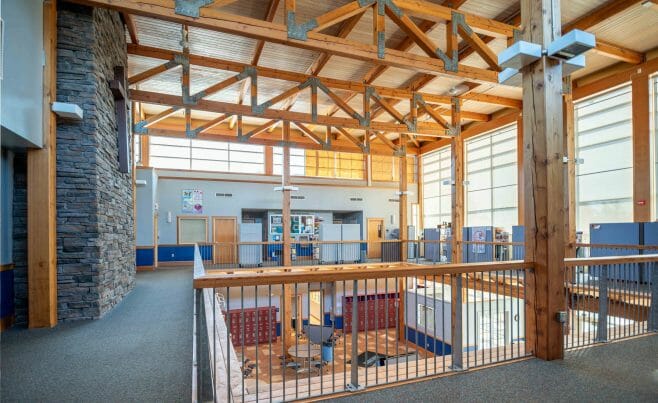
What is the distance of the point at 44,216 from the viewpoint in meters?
3.70

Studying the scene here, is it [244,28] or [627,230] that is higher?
[244,28]

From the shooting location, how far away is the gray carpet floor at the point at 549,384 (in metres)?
2.37

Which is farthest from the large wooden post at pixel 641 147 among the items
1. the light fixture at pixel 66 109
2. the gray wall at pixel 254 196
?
the light fixture at pixel 66 109

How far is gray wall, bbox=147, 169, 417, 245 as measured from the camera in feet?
43.2

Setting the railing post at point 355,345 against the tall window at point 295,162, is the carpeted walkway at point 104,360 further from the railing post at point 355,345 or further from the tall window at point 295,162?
the tall window at point 295,162

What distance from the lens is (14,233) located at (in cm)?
374

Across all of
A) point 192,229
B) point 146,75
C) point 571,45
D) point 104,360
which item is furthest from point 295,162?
point 571,45

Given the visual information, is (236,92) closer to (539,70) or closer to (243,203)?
(243,203)

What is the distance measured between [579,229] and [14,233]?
12849mm

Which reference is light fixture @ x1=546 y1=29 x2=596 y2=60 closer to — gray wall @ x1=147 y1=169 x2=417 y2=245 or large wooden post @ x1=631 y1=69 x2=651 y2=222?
large wooden post @ x1=631 y1=69 x2=651 y2=222

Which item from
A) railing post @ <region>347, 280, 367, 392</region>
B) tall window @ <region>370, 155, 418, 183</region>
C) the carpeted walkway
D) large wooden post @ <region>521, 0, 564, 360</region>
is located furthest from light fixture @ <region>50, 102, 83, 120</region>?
tall window @ <region>370, 155, 418, 183</region>

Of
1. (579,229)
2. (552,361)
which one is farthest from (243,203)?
(552,361)

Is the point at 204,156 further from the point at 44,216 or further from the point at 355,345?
the point at 355,345

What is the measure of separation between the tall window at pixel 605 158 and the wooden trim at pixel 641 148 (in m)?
0.54
